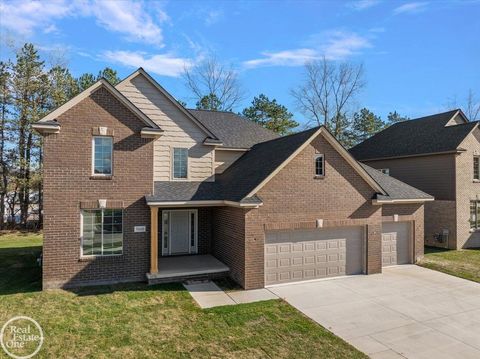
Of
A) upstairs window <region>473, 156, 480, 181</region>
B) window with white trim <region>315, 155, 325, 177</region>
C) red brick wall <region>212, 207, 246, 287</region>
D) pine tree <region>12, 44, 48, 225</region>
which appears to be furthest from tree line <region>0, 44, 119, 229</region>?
upstairs window <region>473, 156, 480, 181</region>

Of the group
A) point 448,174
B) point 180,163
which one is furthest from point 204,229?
point 448,174

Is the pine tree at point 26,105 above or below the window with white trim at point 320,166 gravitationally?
above

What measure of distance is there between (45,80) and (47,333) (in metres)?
26.4

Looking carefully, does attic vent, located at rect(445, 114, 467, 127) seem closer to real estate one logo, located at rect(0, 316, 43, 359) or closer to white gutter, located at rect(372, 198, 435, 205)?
white gutter, located at rect(372, 198, 435, 205)

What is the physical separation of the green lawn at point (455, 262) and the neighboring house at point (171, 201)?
3.37 m

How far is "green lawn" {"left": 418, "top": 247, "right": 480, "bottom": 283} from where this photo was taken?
13648mm

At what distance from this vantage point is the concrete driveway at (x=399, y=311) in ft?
24.2

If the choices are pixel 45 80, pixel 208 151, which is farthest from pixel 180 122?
pixel 45 80

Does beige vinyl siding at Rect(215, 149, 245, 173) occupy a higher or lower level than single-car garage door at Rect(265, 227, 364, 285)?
higher

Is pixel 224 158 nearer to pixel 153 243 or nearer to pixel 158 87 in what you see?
pixel 158 87

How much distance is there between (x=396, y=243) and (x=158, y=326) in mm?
11643

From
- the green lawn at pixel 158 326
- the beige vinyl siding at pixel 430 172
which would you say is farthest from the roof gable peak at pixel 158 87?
the beige vinyl siding at pixel 430 172

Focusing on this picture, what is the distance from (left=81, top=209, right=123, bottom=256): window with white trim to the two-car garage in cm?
544

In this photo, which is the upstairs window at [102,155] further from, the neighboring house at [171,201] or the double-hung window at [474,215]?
the double-hung window at [474,215]
